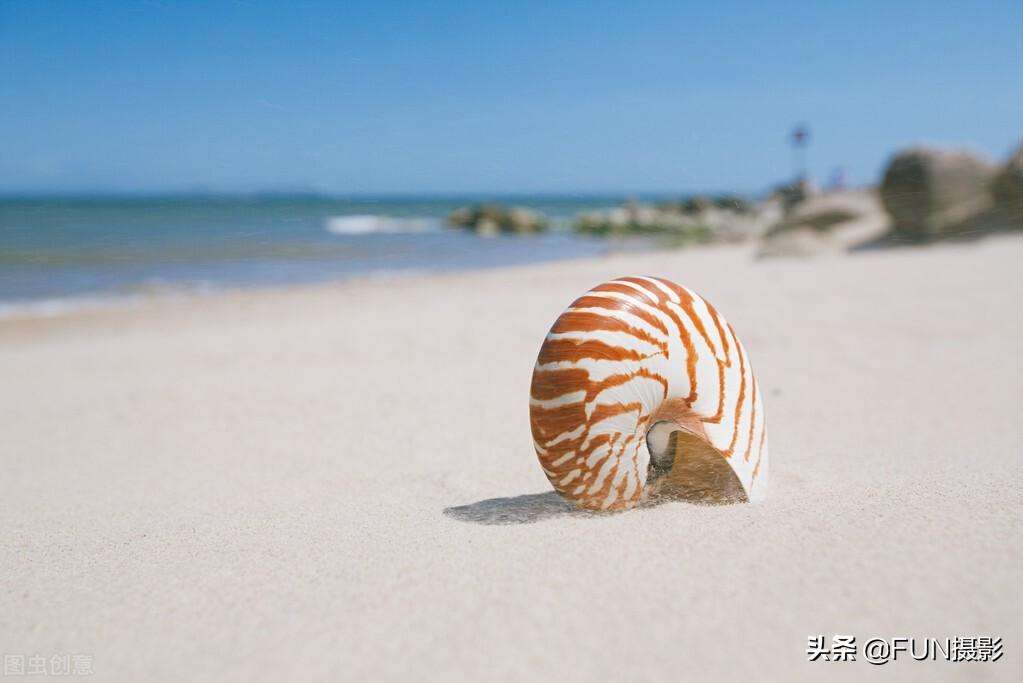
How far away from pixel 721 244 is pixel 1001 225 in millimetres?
8944

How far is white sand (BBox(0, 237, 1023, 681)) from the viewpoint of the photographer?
1.86 meters

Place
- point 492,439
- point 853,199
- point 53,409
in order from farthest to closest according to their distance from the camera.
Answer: point 853,199, point 53,409, point 492,439

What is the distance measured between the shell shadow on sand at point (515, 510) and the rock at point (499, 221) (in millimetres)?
29344

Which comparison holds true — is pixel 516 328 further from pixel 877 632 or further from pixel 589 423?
pixel 877 632

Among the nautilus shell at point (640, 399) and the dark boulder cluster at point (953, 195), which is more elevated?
the dark boulder cluster at point (953, 195)

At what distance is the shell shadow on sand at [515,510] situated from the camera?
2695 mm

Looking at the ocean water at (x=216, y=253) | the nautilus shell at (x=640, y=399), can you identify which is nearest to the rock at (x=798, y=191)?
the ocean water at (x=216, y=253)

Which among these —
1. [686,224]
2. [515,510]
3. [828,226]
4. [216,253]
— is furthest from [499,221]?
[515,510]

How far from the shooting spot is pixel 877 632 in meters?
1.82

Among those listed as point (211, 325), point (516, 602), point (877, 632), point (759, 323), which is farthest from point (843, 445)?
point (211, 325)

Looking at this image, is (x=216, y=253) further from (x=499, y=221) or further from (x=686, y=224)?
(x=686, y=224)

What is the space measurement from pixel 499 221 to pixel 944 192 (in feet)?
70.8

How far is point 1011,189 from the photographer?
43.9 feet

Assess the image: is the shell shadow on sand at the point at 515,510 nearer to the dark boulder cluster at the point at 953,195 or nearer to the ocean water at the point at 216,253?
the ocean water at the point at 216,253
